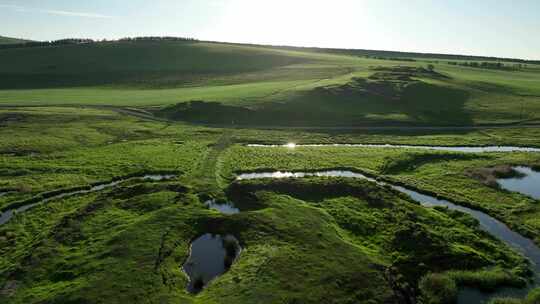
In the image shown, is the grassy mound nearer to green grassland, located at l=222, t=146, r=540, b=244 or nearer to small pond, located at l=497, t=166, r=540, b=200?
green grassland, located at l=222, t=146, r=540, b=244

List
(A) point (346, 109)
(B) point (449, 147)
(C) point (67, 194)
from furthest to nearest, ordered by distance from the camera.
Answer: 1. (A) point (346, 109)
2. (B) point (449, 147)
3. (C) point (67, 194)

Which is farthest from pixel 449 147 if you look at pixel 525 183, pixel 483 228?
pixel 483 228

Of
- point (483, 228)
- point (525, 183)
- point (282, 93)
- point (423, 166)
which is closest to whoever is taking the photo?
Result: point (483, 228)

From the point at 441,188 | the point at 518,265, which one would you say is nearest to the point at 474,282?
the point at 518,265

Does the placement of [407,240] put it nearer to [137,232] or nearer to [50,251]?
[137,232]

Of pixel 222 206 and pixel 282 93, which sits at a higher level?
pixel 282 93

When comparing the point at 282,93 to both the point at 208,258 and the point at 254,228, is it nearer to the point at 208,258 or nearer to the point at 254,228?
the point at 254,228

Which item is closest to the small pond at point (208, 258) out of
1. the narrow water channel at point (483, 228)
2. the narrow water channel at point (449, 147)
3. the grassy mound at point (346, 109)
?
the narrow water channel at point (483, 228)
